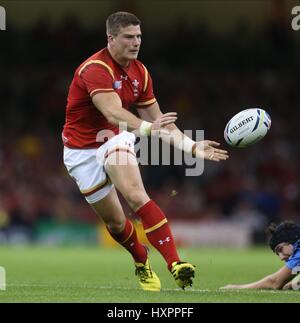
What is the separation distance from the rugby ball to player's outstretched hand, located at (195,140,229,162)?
574 millimetres

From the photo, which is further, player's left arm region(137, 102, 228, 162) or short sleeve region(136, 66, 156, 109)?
short sleeve region(136, 66, 156, 109)

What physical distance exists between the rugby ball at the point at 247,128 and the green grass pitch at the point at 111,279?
142cm

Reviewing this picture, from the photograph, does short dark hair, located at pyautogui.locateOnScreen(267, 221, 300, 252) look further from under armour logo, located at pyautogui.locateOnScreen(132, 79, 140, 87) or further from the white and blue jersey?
under armour logo, located at pyautogui.locateOnScreen(132, 79, 140, 87)

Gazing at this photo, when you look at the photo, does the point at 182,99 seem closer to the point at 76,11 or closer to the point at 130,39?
the point at 76,11

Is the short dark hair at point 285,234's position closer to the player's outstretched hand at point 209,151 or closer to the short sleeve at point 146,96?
the player's outstretched hand at point 209,151

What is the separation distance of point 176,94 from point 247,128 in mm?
16434

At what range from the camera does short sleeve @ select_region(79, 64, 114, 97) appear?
27.3 feet

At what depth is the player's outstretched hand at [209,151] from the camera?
25.6 ft

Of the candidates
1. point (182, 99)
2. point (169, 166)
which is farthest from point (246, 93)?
point (169, 166)

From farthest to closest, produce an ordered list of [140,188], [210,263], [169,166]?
[169,166] < [210,263] < [140,188]

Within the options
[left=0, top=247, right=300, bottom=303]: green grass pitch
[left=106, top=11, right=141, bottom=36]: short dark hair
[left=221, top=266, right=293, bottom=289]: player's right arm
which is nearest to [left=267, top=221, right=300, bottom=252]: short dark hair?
[left=221, top=266, right=293, bottom=289]: player's right arm

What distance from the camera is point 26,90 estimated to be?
2464 centimetres

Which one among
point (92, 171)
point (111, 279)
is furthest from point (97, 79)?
point (111, 279)

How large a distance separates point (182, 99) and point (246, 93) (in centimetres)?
179
